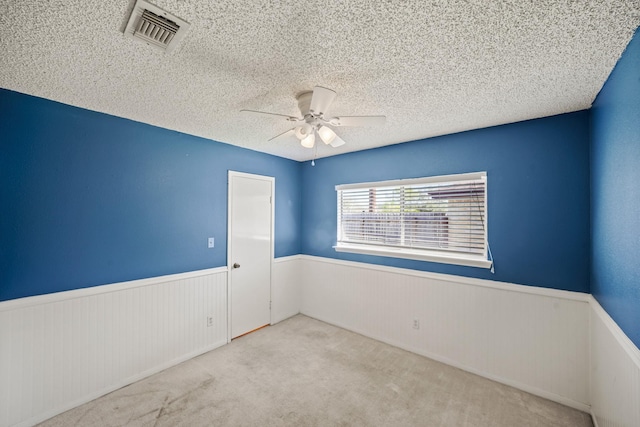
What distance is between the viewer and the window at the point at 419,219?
109 inches

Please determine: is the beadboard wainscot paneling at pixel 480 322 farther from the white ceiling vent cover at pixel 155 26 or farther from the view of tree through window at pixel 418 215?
the white ceiling vent cover at pixel 155 26

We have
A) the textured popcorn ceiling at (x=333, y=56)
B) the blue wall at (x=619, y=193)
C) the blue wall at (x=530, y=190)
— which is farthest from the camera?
the blue wall at (x=530, y=190)

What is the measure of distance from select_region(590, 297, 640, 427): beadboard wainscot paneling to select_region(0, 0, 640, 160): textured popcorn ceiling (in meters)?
1.58

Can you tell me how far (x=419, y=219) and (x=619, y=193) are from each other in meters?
1.74

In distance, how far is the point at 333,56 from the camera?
151 cm

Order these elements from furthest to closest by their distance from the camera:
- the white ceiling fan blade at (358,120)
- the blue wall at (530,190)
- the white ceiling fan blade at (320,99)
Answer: the blue wall at (530,190), the white ceiling fan blade at (358,120), the white ceiling fan blade at (320,99)

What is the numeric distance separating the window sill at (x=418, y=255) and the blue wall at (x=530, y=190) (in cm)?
7

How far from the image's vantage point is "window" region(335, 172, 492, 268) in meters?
2.77

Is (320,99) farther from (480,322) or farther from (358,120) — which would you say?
(480,322)

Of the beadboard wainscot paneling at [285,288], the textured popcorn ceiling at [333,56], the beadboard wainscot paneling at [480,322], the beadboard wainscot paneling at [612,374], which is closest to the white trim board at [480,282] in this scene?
the beadboard wainscot paneling at [480,322]

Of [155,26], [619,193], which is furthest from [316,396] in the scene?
[155,26]

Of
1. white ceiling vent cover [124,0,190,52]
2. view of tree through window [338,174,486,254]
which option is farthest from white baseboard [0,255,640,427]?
white ceiling vent cover [124,0,190,52]

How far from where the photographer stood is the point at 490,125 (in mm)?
2605

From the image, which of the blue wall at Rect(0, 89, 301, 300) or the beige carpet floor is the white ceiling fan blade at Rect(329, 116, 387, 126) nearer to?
the blue wall at Rect(0, 89, 301, 300)
